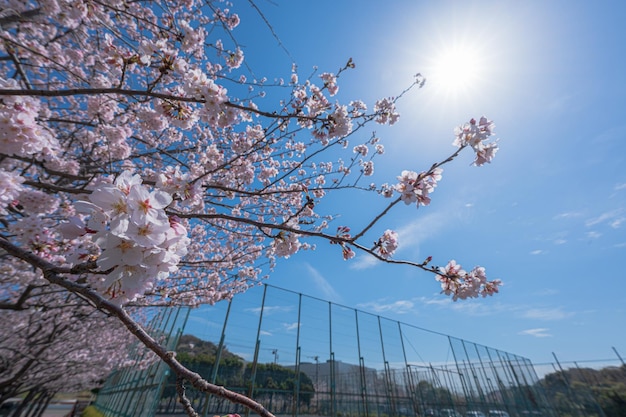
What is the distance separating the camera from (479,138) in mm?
1684

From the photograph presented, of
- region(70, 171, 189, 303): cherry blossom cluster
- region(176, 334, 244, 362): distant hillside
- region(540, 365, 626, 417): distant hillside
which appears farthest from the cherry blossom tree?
region(540, 365, 626, 417): distant hillside

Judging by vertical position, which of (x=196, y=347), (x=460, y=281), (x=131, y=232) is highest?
(x=196, y=347)

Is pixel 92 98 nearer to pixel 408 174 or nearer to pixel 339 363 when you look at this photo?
pixel 408 174

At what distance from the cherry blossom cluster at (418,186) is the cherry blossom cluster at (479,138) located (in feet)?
0.86

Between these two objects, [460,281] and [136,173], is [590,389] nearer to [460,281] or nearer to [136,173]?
[460,281]

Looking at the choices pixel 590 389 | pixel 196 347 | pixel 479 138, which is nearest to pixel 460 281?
pixel 479 138

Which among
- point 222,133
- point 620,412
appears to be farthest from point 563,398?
point 222,133

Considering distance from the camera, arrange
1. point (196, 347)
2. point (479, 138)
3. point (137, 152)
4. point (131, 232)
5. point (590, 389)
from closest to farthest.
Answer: point (131, 232)
point (479, 138)
point (137, 152)
point (196, 347)
point (590, 389)

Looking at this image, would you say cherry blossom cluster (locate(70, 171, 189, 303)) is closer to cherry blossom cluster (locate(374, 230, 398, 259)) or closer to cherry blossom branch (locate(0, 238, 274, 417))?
cherry blossom branch (locate(0, 238, 274, 417))

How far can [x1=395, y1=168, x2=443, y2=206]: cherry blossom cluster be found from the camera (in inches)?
66.2

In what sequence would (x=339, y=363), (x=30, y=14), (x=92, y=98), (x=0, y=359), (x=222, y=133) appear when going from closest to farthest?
(x=30, y=14) → (x=92, y=98) → (x=222, y=133) → (x=0, y=359) → (x=339, y=363)

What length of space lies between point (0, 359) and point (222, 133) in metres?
6.50

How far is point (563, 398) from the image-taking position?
37.6 ft

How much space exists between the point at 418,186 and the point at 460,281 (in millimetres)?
739
